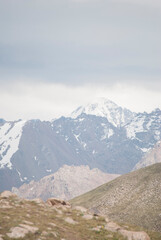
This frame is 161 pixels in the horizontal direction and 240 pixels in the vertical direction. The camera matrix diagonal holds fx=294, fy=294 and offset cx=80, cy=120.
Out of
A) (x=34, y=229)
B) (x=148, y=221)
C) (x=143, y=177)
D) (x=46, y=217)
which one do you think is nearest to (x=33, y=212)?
(x=46, y=217)

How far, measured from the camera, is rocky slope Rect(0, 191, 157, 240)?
34.3m

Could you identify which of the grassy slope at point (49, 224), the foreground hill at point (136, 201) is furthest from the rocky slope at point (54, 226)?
the foreground hill at point (136, 201)

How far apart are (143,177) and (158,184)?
20.6 metres

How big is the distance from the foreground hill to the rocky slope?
78.3m

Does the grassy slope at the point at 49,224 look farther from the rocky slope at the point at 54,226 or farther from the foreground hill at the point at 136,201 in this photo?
the foreground hill at the point at 136,201

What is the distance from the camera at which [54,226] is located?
38562 mm

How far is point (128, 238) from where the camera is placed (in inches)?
Answer: 1476

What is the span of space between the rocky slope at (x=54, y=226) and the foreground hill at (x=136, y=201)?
7828 centimetres

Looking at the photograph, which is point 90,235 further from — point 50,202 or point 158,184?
point 158,184

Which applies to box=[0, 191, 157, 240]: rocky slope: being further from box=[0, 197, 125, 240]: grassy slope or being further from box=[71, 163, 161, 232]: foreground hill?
box=[71, 163, 161, 232]: foreground hill

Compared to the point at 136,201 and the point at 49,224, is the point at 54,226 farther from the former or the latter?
the point at 136,201

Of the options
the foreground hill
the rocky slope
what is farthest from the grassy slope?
the foreground hill

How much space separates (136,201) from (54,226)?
12010 centimetres

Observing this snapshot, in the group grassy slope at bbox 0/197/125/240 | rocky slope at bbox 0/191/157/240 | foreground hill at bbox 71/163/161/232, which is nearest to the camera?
rocky slope at bbox 0/191/157/240
